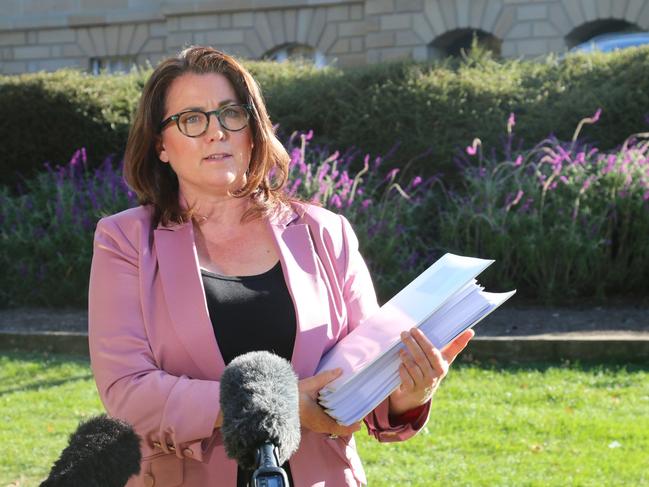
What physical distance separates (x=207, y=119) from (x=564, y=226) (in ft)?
23.0

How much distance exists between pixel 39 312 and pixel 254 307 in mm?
7752

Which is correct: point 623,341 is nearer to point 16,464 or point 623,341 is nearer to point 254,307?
point 16,464

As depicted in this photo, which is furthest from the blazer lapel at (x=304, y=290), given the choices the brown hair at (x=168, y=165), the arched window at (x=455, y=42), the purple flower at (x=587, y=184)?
the arched window at (x=455, y=42)

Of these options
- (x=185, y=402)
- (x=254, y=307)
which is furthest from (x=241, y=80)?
(x=185, y=402)

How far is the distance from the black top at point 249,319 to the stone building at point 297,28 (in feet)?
72.8

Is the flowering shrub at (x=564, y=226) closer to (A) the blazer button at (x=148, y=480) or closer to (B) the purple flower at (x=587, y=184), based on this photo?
(B) the purple flower at (x=587, y=184)

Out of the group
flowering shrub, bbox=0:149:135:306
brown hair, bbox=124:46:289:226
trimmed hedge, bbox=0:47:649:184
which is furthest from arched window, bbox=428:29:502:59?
brown hair, bbox=124:46:289:226

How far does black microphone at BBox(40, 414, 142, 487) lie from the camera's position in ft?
5.04

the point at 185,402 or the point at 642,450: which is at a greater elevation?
the point at 185,402

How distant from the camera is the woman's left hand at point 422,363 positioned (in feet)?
7.76

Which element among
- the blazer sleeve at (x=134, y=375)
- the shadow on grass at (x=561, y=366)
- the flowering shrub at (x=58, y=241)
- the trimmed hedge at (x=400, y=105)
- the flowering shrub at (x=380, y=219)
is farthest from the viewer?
the trimmed hedge at (x=400, y=105)

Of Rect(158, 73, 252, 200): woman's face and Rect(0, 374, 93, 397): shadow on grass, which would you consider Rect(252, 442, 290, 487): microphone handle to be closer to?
Rect(158, 73, 252, 200): woman's face

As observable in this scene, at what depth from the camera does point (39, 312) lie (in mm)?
10094

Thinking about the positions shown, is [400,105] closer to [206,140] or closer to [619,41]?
[206,140]
